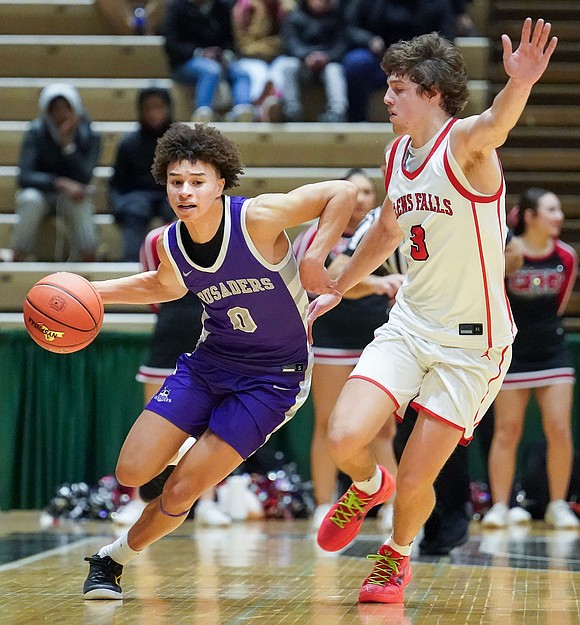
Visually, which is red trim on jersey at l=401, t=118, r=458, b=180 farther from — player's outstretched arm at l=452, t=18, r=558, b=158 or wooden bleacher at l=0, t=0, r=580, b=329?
wooden bleacher at l=0, t=0, r=580, b=329

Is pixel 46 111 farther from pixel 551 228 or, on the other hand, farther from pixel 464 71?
pixel 464 71

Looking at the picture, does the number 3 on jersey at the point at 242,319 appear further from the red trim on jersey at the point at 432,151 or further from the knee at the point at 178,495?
the red trim on jersey at the point at 432,151

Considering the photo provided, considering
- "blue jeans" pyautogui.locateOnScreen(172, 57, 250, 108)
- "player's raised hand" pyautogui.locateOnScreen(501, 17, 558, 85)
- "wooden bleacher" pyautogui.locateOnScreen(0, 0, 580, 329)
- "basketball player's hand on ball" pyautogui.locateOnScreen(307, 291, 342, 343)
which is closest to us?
"player's raised hand" pyautogui.locateOnScreen(501, 17, 558, 85)

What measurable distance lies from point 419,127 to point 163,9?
7.78 m

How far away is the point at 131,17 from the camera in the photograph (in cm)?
1186

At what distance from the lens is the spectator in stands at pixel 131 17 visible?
11.6 m

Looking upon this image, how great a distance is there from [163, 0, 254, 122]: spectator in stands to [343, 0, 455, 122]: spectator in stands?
0.95m

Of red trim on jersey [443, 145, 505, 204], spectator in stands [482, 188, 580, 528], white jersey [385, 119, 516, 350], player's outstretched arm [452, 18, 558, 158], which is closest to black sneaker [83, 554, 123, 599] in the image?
white jersey [385, 119, 516, 350]

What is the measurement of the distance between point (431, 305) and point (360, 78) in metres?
6.47

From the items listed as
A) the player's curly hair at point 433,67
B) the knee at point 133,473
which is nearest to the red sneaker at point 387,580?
the knee at point 133,473

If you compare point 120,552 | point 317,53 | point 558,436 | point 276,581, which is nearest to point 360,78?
point 317,53

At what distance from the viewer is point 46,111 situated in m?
9.72

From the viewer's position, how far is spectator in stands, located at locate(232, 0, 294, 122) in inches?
424

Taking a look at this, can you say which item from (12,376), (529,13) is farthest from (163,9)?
(12,376)
